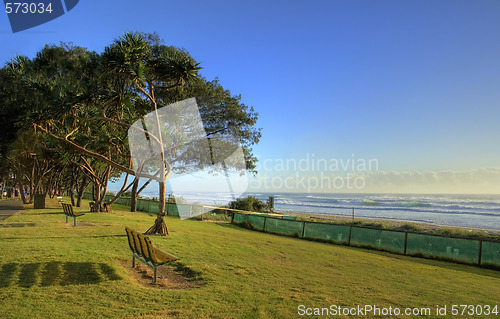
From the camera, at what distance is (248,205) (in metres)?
32.9

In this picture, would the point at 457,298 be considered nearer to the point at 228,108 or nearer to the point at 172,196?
the point at 228,108

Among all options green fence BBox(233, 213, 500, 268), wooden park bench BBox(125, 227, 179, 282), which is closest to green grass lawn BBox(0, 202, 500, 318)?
wooden park bench BBox(125, 227, 179, 282)

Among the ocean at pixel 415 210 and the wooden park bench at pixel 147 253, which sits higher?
the wooden park bench at pixel 147 253

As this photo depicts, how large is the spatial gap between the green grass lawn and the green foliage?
2316cm

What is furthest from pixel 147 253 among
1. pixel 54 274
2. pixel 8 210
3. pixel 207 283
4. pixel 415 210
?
pixel 415 210

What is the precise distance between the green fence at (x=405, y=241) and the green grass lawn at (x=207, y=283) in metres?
3.32

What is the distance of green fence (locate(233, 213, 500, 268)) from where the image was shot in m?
11.4

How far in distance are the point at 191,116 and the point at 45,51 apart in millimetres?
7730

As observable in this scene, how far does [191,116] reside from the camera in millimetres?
19500

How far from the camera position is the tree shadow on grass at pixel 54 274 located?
16.4ft

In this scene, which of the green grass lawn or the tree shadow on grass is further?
the tree shadow on grass
